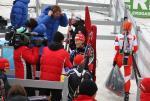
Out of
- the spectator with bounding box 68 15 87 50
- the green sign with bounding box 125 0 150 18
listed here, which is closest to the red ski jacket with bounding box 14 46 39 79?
the spectator with bounding box 68 15 87 50

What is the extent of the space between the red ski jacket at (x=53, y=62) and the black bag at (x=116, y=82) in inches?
99.1

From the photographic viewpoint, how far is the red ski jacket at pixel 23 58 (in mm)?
8836

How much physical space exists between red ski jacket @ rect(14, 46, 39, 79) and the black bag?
261cm

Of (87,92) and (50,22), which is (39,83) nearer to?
(87,92)

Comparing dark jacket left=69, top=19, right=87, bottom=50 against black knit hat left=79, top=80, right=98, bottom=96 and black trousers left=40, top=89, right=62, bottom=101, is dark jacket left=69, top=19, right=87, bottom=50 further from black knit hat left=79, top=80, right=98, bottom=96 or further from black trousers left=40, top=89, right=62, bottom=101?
black knit hat left=79, top=80, right=98, bottom=96

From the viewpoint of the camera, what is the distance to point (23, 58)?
888 cm

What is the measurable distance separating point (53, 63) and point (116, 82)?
108 inches

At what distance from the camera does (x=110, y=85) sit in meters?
11.2

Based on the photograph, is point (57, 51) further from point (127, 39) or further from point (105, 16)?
point (105, 16)

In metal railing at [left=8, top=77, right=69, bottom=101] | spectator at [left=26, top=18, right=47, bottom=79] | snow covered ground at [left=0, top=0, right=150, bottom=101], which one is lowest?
snow covered ground at [left=0, top=0, right=150, bottom=101]

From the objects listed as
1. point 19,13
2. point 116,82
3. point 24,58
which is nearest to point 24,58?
point 24,58

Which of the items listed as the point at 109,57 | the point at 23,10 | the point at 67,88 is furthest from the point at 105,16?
the point at 67,88

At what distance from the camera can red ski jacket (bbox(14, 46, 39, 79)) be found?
8836 mm

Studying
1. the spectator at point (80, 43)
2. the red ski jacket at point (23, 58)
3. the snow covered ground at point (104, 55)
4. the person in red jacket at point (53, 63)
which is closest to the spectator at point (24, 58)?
the red ski jacket at point (23, 58)
